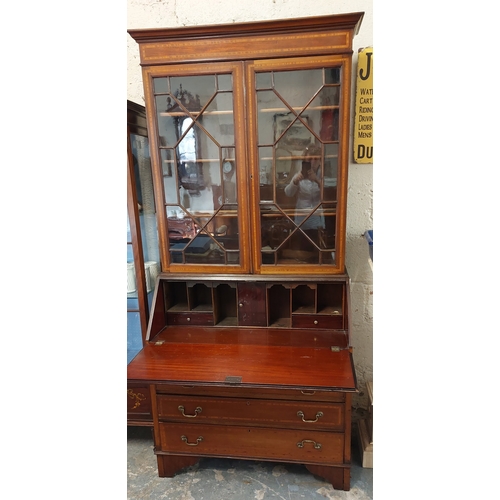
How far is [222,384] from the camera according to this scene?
127 centimetres

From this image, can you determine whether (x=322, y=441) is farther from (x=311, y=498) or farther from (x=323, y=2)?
(x=323, y=2)

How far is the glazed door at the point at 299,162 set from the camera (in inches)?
54.9

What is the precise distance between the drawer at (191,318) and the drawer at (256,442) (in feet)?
1.55

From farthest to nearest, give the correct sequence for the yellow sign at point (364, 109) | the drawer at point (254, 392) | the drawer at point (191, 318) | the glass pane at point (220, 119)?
the drawer at point (191, 318)
the yellow sign at point (364, 109)
the glass pane at point (220, 119)
the drawer at point (254, 392)

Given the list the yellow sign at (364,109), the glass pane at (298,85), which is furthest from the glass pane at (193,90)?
the yellow sign at (364,109)

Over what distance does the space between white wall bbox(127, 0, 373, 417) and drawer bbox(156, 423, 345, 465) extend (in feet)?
1.88

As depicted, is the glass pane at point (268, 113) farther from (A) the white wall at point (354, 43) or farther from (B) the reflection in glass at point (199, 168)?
(A) the white wall at point (354, 43)

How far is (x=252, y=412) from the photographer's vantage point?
1.41 meters

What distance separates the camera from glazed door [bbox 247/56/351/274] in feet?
4.57

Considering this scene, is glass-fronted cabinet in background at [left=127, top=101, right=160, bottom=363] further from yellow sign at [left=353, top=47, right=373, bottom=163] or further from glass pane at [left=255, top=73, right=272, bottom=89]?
yellow sign at [left=353, top=47, right=373, bottom=163]

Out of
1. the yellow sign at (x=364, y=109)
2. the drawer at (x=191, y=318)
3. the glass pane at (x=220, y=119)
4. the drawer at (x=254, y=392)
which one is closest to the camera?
the drawer at (x=254, y=392)

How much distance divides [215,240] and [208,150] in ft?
1.37

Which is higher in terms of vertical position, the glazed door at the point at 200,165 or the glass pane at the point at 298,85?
the glass pane at the point at 298,85

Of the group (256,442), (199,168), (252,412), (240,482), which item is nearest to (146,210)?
(199,168)
